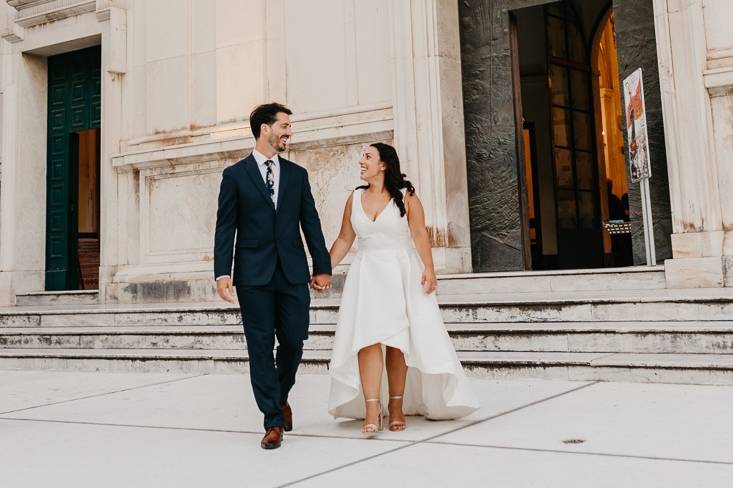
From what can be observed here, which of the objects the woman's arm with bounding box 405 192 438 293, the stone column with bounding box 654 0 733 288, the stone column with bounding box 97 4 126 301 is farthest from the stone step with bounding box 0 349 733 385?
the stone column with bounding box 97 4 126 301

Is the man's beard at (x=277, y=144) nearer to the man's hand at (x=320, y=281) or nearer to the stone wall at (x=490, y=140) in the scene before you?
the man's hand at (x=320, y=281)

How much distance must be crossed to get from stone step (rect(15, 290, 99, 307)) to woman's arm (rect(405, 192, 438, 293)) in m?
8.09

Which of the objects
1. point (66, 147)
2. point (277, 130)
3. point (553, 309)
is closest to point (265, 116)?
point (277, 130)

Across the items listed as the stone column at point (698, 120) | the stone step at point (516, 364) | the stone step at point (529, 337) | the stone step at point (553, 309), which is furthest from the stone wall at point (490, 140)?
the stone step at point (516, 364)

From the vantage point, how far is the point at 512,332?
595cm

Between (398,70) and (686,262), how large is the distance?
3.95 meters

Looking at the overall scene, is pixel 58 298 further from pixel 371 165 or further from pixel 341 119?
pixel 371 165

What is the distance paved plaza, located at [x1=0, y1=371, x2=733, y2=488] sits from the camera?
3.05 m

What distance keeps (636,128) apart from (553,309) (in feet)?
9.14

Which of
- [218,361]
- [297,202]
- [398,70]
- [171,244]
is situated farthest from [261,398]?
[171,244]

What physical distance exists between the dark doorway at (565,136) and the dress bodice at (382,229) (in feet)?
24.2

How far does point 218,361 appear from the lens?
671cm

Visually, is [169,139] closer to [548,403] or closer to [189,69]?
[189,69]

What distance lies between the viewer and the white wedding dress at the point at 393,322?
4062mm
